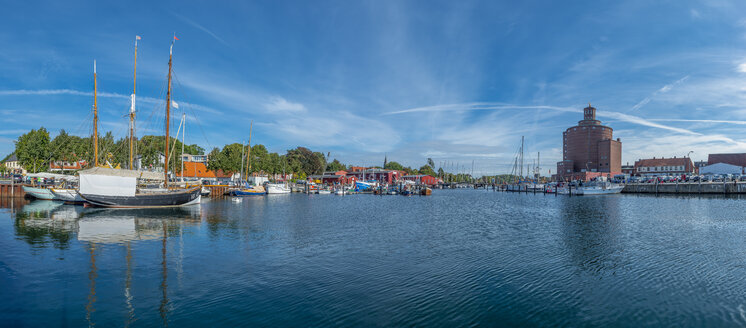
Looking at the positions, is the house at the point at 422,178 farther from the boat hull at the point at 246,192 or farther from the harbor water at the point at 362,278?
the harbor water at the point at 362,278

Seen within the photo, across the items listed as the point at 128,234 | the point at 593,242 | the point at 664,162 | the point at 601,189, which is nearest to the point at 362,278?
the point at 593,242

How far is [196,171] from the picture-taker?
337 feet

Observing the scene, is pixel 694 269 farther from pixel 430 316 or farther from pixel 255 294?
pixel 255 294

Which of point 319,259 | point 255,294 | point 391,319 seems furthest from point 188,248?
point 391,319

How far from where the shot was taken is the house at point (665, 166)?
452 feet

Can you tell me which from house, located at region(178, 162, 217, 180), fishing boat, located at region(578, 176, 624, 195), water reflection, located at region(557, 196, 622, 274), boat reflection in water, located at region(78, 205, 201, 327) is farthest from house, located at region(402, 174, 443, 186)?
boat reflection in water, located at region(78, 205, 201, 327)

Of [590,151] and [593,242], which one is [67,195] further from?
[590,151]

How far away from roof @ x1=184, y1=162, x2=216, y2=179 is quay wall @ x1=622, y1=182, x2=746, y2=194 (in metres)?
116

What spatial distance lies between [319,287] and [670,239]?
22935mm

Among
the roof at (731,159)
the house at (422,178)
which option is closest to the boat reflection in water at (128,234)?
the house at (422,178)

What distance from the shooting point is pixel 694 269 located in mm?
15305

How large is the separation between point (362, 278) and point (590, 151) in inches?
6561

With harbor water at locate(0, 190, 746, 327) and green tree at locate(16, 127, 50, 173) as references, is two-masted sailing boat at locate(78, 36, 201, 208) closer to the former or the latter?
harbor water at locate(0, 190, 746, 327)

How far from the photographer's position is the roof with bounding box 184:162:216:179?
10268 cm
